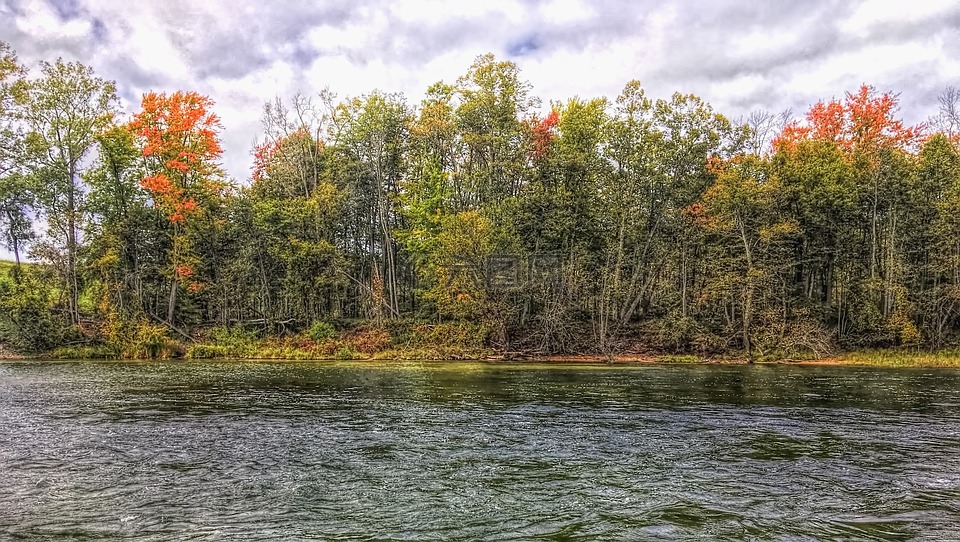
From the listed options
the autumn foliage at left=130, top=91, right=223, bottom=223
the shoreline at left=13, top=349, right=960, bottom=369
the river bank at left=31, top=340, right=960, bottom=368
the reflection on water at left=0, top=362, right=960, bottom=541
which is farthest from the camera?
the autumn foliage at left=130, top=91, right=223, bottom=223

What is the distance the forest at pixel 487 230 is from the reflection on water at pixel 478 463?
669 inches

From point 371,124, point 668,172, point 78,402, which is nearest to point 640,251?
point 668,172

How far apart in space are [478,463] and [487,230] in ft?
95.5

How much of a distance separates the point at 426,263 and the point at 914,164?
36227mm

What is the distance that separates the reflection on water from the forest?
55.8 feet

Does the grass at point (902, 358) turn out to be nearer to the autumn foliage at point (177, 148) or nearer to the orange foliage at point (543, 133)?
the orange foliage at point (543, 133)

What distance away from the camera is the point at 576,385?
87.7ft

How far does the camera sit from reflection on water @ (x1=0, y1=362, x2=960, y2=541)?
9.20 metres

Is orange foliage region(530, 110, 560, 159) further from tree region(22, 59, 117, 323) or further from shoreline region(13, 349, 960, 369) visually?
tree region(22, 59, 117, 323)

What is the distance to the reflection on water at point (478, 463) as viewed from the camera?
9.20m

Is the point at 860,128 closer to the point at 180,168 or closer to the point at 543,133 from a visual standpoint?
the point at 543,133

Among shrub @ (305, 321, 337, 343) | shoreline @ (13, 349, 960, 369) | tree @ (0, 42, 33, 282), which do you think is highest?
tree @ (0, 42, 33, 282)

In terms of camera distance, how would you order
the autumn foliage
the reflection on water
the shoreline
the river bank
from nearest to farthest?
1. the reflection on water
2. the shoreline
3. the river bank
4. the autumn foliage

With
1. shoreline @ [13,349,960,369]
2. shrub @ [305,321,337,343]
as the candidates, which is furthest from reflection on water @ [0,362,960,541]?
shrub @ [305,321,337,343]
